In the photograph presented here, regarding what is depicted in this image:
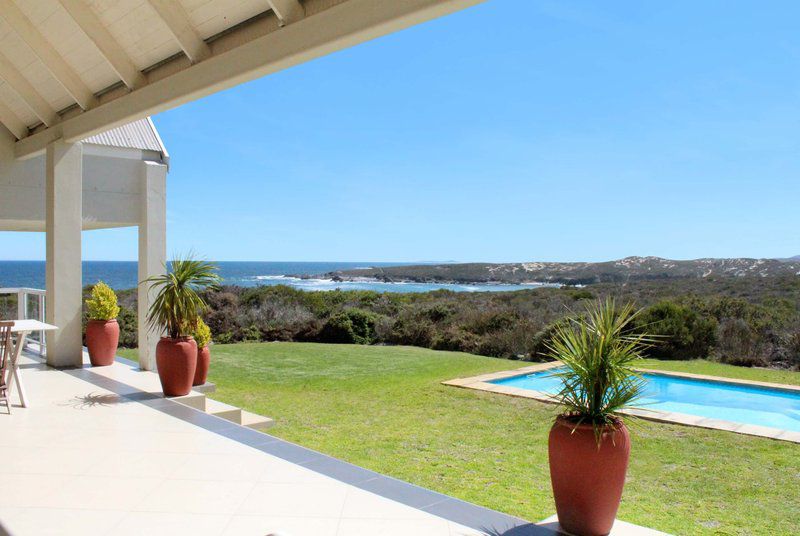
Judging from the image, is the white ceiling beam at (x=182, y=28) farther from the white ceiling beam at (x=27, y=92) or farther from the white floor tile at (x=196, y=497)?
the white floor tile at (x=196, y=497)

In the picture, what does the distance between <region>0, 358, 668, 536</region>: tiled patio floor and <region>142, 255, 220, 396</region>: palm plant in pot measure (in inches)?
25.3

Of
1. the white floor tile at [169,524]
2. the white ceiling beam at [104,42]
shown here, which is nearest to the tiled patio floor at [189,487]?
the white floor tile at [169,524]

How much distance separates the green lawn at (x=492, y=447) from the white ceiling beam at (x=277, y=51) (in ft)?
8.37

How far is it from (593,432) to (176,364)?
4635mm

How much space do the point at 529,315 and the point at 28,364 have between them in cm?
1173

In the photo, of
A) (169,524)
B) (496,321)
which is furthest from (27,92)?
(496,321)

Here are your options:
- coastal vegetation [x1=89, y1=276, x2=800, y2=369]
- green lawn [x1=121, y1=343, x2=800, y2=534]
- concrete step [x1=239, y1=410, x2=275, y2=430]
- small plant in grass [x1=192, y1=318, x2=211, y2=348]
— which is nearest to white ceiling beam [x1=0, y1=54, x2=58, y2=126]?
small plant in grass [x1=192, y1=318, x2=211, y2=348]

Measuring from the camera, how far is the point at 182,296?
6.58 meters

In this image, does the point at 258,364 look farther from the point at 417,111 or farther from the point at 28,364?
the point at 417,111

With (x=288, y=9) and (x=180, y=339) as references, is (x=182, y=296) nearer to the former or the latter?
(x=180, y=339)

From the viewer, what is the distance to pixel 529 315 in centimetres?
1647

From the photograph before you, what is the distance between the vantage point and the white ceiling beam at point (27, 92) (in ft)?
23.9

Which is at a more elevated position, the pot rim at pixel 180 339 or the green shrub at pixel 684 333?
the pot rim at pixel 180 339

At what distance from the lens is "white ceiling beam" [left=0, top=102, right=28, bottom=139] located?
8438 millimetres
